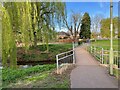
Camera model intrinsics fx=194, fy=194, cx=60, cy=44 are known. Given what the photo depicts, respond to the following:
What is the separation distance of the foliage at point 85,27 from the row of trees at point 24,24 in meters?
21.4

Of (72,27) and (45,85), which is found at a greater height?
(72,27)

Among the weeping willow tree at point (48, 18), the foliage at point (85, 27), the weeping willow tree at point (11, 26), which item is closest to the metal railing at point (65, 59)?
the weeping willow tree at point (11, 26)

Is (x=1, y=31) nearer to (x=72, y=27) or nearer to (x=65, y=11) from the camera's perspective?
(x=65, y=11)

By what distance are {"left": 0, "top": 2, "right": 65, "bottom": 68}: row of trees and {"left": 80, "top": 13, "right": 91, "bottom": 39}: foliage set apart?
2135 centimetres

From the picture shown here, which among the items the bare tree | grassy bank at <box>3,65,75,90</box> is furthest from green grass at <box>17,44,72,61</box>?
the bare tree

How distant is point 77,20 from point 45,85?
34219mm

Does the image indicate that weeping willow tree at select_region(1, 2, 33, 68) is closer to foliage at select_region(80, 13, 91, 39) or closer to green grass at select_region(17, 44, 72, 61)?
green grass at select_region(17, 44, 72, 61)

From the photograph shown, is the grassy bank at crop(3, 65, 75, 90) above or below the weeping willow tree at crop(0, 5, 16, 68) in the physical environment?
below

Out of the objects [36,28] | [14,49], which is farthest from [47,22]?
[14,49]

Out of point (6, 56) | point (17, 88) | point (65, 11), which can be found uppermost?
point (65, 11)

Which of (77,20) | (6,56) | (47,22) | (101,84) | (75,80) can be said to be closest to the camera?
(101,84)

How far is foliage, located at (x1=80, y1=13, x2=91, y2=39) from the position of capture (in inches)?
1564

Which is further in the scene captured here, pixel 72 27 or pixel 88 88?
pixel 72 27

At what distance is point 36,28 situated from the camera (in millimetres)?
15953
